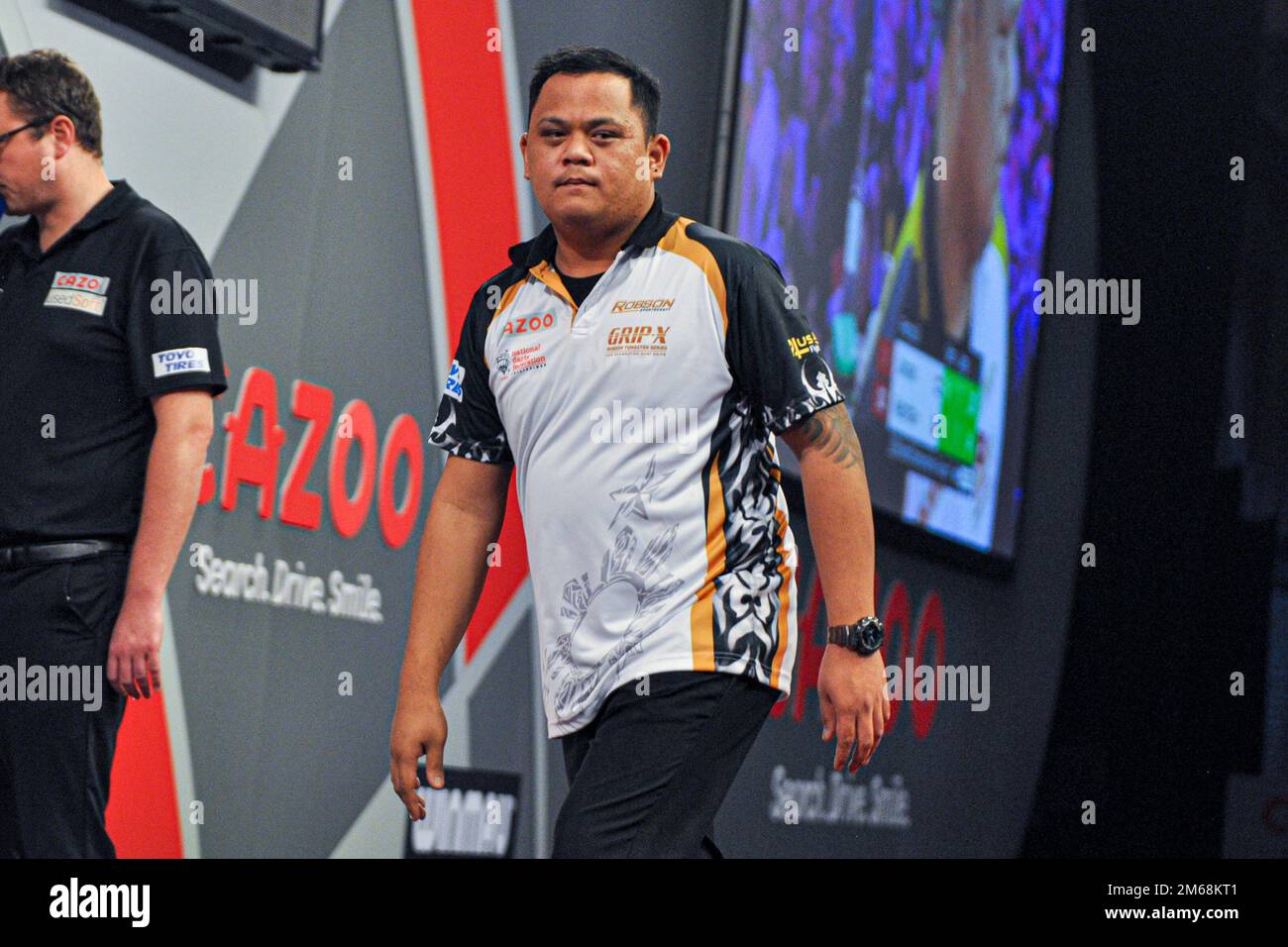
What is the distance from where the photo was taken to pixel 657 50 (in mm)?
5730

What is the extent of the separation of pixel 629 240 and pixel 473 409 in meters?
0.37

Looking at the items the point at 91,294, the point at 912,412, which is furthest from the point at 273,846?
the point at 912,412

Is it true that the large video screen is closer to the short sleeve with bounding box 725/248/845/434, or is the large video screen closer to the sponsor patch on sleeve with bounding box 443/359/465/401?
the sponsor patch on sleeve with bounding box 443/359/465/401

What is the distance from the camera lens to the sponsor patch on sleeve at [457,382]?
9.19 feet

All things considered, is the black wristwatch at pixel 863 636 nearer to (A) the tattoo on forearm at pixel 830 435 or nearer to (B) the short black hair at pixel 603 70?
(A) the tattoo on forearm at pixel 830 435

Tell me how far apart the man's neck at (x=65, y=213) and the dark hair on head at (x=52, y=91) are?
0.08 metres

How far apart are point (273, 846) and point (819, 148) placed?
10.8 feet

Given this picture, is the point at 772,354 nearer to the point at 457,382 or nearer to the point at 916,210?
the point at 457,382

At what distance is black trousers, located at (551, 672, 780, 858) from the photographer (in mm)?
2430

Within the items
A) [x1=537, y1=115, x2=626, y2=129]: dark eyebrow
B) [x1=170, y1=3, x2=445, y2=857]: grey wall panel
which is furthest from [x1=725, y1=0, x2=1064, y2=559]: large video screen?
[x1=537, y1=115, x2=626, y2=129]: dark eyebrow

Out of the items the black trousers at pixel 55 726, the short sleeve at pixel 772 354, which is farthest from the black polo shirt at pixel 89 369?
the short sleeve at pixel 772 354

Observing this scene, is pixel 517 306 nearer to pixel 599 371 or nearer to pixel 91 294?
pixel 599 371

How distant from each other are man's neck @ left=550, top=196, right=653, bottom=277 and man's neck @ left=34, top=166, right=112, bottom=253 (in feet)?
3.24

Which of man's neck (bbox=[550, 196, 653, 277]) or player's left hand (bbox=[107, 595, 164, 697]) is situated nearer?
man's neck (bbox=[550, 196, 653, 277])
